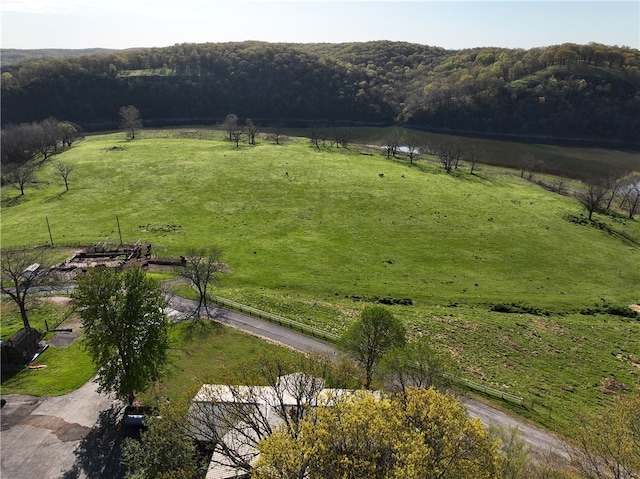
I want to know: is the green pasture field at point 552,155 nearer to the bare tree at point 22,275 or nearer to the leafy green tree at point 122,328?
the leafy green tree at point 122,328

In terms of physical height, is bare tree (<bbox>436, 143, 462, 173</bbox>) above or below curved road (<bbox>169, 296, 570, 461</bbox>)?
above

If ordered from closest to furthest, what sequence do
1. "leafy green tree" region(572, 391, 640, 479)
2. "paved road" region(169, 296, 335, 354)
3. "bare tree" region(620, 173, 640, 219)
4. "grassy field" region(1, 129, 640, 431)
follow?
"leafy green tree" region(572, 391, 640, 479), "paved road" region(169, 296, 335, 354), "grassy field" region(1, 129, 640, 431), "bare tree" region(620, 173, 640, 219)

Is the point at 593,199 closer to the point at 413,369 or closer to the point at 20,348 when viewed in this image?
the point at 413,369

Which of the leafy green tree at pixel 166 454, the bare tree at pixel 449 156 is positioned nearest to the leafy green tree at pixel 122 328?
the leafy green tree at pixel 166 454

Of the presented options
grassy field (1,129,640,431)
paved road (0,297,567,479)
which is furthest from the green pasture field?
paved road (0,297,567,479)

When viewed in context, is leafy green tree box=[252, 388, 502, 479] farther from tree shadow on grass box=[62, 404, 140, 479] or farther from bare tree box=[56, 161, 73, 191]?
bare tree box=[56, 161, 73, 191]

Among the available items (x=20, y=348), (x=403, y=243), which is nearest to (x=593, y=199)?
(x=403, y=243)
